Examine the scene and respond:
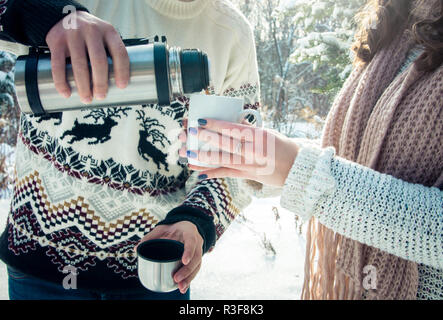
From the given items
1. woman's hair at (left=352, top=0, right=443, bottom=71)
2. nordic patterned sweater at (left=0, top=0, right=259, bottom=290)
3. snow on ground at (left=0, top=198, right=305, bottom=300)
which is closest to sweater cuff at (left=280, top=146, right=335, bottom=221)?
nordic patterned sweater at (left=0, top=0, right=259, bottom=290)

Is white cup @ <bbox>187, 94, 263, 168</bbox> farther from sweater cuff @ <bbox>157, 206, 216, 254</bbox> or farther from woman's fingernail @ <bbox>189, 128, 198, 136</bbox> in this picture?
sweater cuff @ <bbox>157, 206, 216, 254</bbox>

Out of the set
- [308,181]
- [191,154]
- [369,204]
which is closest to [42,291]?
[191,154]

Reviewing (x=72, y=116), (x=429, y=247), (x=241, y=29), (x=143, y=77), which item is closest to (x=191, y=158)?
(x=143, y=77)

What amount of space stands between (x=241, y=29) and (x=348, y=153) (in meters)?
0.55

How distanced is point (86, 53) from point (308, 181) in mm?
570

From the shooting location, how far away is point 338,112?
1.15 meters

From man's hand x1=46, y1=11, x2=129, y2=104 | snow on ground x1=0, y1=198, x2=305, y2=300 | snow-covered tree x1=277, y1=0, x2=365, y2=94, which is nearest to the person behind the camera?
man's hand x1=46, y1=11, x2=129, y2=104

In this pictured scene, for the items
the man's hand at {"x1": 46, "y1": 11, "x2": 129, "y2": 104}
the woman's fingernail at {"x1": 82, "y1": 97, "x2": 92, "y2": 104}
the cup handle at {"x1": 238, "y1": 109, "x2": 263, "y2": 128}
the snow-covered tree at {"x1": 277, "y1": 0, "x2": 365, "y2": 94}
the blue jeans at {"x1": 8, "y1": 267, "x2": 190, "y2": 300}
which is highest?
the snow-covered tree at {"x1": 277, "y1": 0, "x2": 365, "y2": 94}

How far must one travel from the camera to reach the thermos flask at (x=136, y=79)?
0.62 m

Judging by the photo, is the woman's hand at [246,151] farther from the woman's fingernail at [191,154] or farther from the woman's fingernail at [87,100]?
the woman's fingernail at [87,100]

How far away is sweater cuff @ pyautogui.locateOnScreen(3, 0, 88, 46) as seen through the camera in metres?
0.62

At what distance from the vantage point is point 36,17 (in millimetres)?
627

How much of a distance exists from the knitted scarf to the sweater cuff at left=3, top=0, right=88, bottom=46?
0.87 metres
